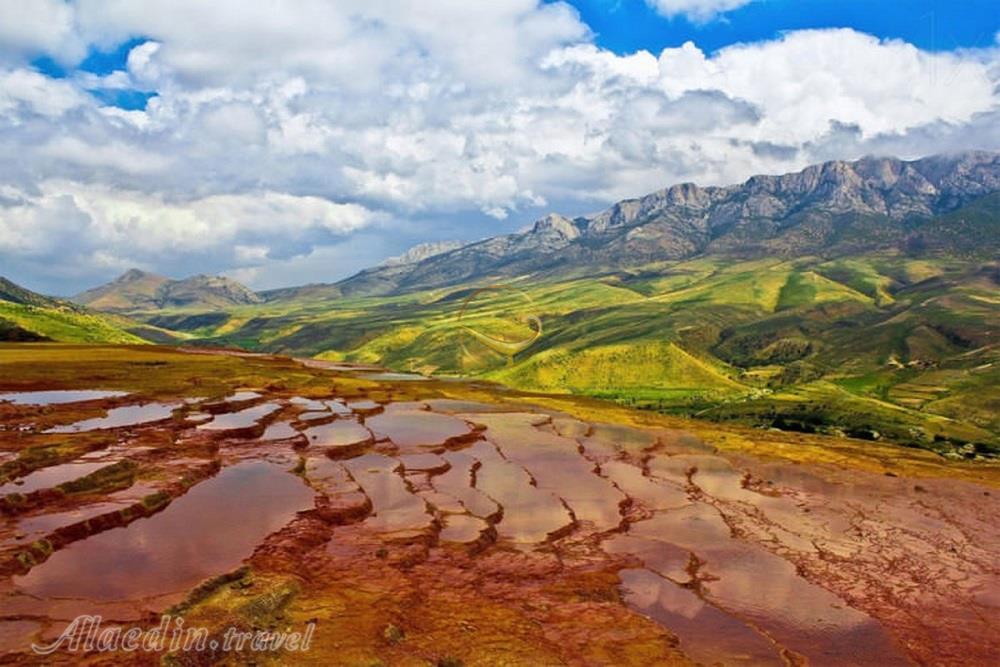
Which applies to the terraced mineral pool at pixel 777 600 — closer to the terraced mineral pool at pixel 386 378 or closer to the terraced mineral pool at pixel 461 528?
the terraced mineral pool at pixel 461 528

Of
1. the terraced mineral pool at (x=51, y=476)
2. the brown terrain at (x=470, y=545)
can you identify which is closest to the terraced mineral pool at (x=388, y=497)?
the brown terrain at (x=470, y=545)

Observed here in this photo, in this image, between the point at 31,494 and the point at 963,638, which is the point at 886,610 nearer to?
the point at 963,638

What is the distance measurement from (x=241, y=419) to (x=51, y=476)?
2961 cm

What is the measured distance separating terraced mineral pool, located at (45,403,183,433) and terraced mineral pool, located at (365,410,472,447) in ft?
75.5

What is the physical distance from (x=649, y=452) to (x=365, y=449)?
108 ft

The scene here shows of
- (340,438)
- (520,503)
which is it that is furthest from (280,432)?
(520,503)

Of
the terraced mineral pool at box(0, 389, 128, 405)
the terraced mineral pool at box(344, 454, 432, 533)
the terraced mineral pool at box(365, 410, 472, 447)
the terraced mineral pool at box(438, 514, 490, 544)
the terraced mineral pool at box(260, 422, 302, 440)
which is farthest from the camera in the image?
the terraced mineral pool at box(0, 389, 128, 405)

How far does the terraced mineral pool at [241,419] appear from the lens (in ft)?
218

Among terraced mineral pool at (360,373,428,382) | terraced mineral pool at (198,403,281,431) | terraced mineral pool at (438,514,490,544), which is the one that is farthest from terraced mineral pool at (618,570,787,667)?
terraced mineral pool at (360,373,428,382)

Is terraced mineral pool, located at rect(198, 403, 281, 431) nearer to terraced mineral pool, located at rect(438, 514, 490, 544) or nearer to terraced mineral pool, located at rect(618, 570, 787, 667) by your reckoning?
terraced mineral pool, located at rect(438, 514, 490, 544)

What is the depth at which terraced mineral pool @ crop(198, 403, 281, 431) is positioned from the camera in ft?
218

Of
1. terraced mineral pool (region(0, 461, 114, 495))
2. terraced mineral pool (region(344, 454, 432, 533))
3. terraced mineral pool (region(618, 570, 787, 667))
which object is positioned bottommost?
terraced mineral pool (region(618, 570, 787, 667))

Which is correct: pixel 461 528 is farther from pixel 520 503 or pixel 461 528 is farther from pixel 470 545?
pixel 520 503

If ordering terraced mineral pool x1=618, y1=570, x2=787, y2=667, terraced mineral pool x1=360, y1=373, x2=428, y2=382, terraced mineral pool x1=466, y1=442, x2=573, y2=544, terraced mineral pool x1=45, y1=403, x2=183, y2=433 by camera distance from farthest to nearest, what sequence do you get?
terraced mineral pool x1=360, y1=373, x2=428, y2=382
terraced mineral pool x1=45, y1=403, x2=183, y2=433
terraced mineral pool x1=466, y1=442, x2=573, y2=544
terraced mineral pool x1=618, y1=570, x2=787, y2=667
